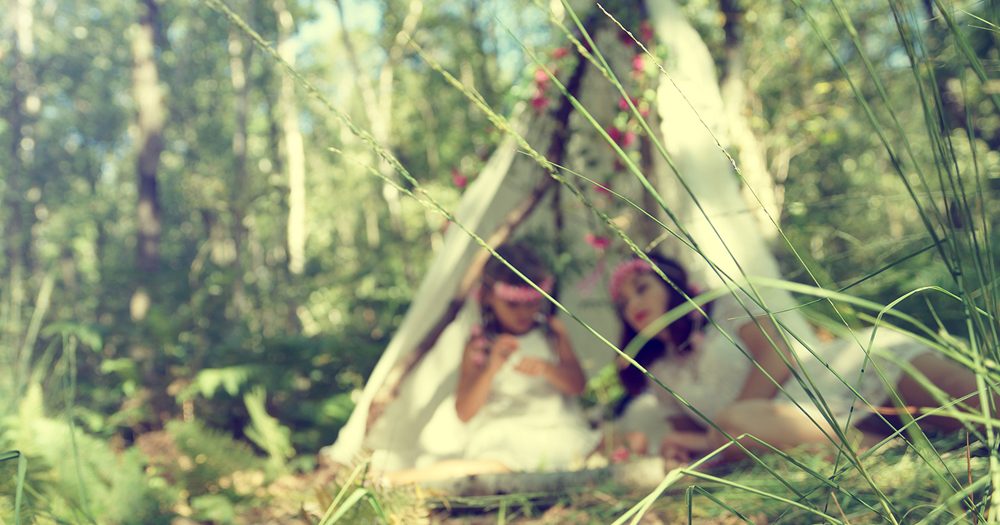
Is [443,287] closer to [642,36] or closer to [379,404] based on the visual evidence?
[379,404]

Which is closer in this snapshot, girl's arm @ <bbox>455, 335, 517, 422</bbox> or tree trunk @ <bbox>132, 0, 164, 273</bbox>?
girl's arm @ <bbox>455, 335, 517, 422</bbox>

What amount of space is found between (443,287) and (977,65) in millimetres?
2733

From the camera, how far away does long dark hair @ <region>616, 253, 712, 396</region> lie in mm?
2883

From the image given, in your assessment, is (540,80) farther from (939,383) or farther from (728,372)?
(939,383)

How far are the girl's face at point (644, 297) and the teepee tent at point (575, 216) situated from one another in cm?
20

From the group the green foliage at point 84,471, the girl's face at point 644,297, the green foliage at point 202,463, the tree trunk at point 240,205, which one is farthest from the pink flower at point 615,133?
the tree trunk at point 240,205

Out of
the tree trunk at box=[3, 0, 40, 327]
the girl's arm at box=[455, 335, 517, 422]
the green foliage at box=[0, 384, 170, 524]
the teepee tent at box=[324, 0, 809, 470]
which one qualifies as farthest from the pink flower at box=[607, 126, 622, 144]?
the tree trunk at box=[3, 0, 40, 327]

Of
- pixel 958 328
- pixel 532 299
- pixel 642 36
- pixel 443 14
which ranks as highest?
pixel 443 14

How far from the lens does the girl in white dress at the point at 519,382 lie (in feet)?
10.1

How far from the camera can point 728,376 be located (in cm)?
283

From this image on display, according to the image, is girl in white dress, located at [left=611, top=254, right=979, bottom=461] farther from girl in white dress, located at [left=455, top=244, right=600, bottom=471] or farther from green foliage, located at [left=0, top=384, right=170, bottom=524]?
green foliage, located at [left=0, top=384, right=170, bottom=524]

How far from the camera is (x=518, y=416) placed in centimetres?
315

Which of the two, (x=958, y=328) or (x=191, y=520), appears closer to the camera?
(x=191, y=520)

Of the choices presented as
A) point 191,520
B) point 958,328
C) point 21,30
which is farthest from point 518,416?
point 21,30
